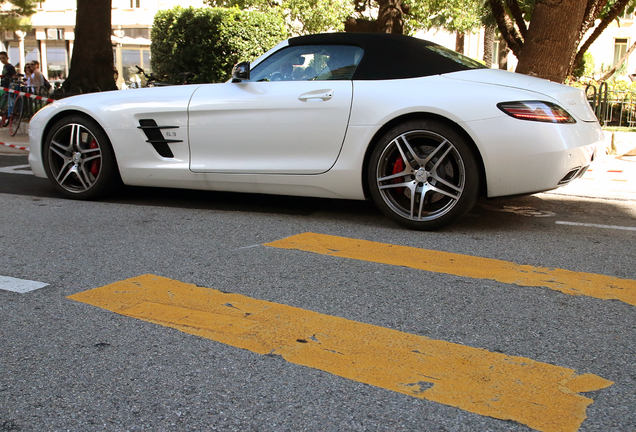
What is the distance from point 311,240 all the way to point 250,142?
42.0 inches

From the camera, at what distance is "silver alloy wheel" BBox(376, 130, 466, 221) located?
4.47m

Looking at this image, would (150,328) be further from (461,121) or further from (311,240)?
(461,121)

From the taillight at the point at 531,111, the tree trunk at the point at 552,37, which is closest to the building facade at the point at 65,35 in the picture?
the tree trunk at the point at 552,37

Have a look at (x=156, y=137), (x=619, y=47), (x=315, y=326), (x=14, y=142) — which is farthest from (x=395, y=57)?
(x=619, y=47)

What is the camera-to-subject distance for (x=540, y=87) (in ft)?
14.8

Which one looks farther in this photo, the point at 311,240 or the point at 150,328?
the point at 311,240

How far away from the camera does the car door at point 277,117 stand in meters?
4.78

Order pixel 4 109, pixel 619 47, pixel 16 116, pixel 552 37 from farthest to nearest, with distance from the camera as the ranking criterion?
pixel 619 47, pixel 4 109, pixel 16 116, pixel 552 37

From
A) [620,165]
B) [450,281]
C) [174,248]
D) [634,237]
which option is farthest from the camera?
[620,165]

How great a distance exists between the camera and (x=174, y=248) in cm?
416

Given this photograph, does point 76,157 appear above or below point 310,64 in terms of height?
below

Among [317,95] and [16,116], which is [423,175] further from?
[16,116]

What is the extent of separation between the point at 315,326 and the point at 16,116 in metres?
11.4

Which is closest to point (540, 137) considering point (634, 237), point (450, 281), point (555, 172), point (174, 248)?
point (555, 172)
